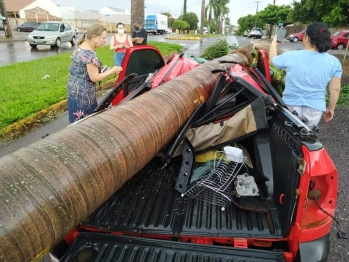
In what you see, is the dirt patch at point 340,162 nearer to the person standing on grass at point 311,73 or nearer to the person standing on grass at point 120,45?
the person standing on grass at point 311,73

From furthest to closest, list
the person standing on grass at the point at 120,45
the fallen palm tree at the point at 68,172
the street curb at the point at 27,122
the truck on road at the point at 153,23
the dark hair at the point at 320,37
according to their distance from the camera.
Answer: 1. the truck on road at the point at 153,23
2. the person standing on grass at the point at 120,45
3. the street curb at the point at 27,122
4. the dark hair at the point at 320,37
5. the fallen palm tree at the point at 68,172

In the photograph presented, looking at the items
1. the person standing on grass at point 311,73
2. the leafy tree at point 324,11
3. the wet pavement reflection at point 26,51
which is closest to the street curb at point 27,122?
the person standing on grass at point 311,73

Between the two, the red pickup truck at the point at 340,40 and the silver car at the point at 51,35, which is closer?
the silver car at the point at 51,35

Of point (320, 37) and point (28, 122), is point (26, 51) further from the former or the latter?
point (320, 37)

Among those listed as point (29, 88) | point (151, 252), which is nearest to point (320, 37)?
point (151, 252)

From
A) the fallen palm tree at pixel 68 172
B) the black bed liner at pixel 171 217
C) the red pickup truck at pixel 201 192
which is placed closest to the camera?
the fallen palm tree at pixel 68 172

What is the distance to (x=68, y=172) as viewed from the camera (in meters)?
1.56

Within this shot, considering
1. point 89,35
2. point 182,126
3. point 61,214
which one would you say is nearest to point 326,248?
point 182,126

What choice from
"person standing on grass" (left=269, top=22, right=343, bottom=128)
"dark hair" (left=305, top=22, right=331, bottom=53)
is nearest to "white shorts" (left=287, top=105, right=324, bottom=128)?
"person standing on grass" (left=269, top=22, right=343, bottom=128)

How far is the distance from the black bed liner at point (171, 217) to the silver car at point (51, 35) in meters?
18.6

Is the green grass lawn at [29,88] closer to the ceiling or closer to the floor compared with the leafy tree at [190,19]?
closer to the floor

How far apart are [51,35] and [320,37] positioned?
1884 centimetres

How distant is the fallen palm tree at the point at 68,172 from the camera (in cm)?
135

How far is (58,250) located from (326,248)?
5.79ft
